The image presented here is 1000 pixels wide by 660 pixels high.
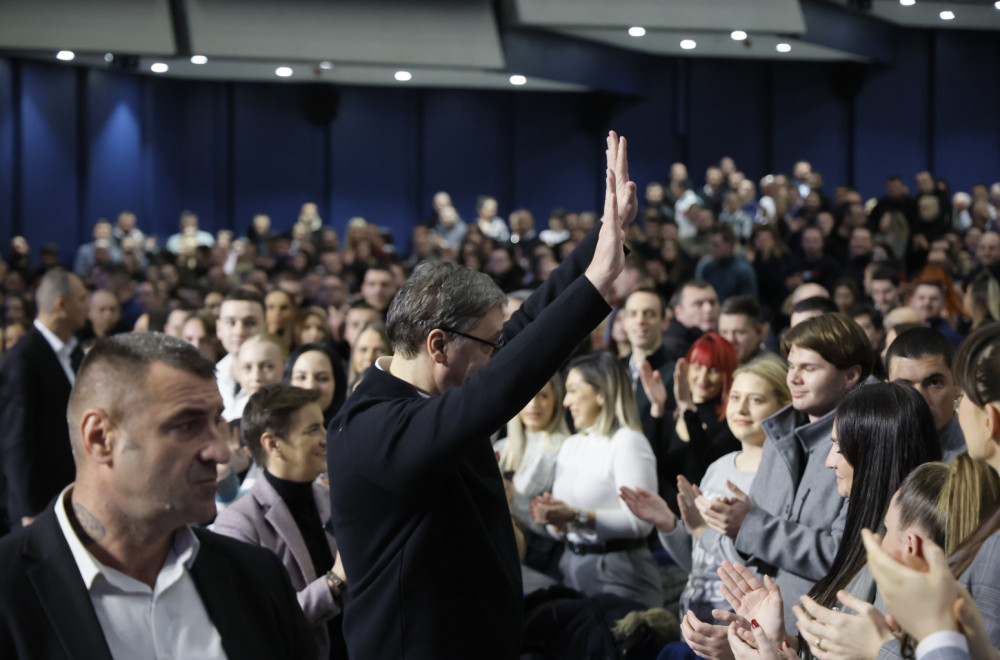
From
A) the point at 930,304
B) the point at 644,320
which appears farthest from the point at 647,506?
the point at 930,304

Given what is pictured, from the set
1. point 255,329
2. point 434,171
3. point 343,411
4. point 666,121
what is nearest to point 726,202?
point 666,121

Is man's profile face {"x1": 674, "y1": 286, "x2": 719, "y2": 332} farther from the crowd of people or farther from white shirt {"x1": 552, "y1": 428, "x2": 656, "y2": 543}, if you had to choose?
white shirt {"x1": 552, "y1": 428, "x2": 656, "y2": 543}

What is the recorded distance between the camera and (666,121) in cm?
1689

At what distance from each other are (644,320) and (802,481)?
242cm

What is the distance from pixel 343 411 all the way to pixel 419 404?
25 cm

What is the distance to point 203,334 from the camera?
577 centimetres

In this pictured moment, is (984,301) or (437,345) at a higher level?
(437,345)

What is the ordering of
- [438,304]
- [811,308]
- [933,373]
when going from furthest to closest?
[811,308] → [933,373] → [438,304]

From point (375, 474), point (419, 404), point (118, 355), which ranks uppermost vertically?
point (118, 355)

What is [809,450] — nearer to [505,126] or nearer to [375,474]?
[375,474]

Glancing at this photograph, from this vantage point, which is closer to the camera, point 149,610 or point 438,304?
point 149,610

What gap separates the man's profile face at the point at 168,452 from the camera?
1.64m

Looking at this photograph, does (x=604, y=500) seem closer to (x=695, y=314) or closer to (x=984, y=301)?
(x=695, y=314)

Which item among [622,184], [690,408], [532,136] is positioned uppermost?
[532,136]
